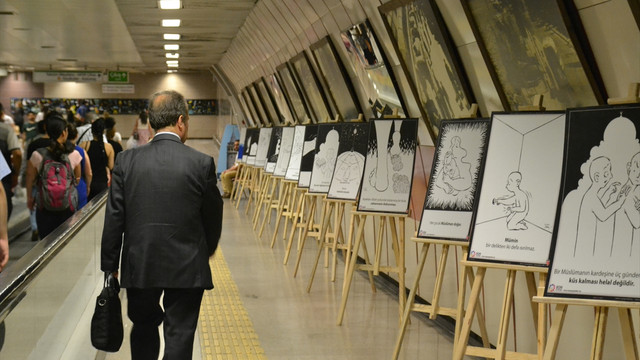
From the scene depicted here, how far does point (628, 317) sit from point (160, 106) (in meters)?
2.35

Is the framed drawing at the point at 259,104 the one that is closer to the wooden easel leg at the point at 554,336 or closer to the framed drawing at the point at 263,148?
the framed drawing at the point at 263,148

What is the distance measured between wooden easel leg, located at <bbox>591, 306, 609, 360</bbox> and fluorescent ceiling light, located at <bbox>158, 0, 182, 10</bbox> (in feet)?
31.1


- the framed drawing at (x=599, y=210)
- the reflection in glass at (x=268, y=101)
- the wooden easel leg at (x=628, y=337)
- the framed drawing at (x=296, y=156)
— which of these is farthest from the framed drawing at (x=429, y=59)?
the reflection in glass at (x=268, y=101)

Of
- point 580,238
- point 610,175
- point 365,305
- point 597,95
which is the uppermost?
point 597,95

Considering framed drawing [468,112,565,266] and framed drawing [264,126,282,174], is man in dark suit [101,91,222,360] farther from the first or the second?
framed drawing [264,126,282,174]

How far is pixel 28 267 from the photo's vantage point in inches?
137

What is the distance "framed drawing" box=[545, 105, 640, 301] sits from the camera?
3.55m

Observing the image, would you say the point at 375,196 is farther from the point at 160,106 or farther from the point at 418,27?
the point at 160,106

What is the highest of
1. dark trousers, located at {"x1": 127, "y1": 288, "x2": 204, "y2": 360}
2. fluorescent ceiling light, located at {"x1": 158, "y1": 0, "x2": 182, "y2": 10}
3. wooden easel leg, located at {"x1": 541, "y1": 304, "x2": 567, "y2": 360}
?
fluorescent ceiling light, located at {"x1": 158, "y1": 0, "x2": 182, "y2": 10}

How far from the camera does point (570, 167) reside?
382 centimetres

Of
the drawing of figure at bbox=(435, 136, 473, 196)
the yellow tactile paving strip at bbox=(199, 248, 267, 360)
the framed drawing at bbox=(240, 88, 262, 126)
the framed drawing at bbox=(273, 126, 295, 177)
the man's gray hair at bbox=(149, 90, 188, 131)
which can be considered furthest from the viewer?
the framed drawing at bbox=(240, 88, 262, 126)

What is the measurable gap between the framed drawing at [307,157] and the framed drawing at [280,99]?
4074mm

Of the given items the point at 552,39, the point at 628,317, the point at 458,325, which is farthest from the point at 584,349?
the point at 552,39

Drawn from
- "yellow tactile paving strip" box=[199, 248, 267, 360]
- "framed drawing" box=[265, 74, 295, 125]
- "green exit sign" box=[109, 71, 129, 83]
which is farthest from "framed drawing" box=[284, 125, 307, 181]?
"green exit sign" box=[109, 71, 129, 83]
